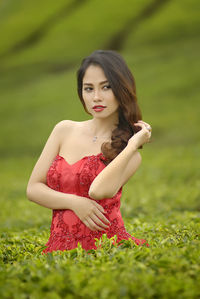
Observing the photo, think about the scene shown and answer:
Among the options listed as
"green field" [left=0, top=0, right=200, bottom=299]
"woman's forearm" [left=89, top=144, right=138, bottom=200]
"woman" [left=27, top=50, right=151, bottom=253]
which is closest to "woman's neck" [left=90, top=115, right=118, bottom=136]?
"woman" [left=27, top=50, right=151, bottom=253]

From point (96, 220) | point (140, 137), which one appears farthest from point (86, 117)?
point (96, 220)

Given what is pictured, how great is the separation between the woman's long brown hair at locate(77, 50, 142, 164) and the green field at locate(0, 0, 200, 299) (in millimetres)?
999

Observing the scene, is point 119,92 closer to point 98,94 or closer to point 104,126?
point 98,94

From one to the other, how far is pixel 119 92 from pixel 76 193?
1148 millimetres

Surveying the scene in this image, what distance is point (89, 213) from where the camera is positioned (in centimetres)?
416

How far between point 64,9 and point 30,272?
3952 cm

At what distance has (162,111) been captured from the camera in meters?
24.7

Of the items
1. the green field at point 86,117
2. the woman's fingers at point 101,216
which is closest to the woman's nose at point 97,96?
the woman's fingers at point 101,216

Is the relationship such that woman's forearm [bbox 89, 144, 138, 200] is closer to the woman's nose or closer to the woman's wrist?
the woman's wrist

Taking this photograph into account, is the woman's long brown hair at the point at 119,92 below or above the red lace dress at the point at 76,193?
above

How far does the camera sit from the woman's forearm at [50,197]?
13.9 ft

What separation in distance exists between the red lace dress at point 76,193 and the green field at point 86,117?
0.76ft

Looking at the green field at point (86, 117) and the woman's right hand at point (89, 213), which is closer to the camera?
the green field at point (86, 117)

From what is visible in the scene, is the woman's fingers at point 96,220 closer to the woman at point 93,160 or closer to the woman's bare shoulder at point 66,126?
the woman at point 93,160
